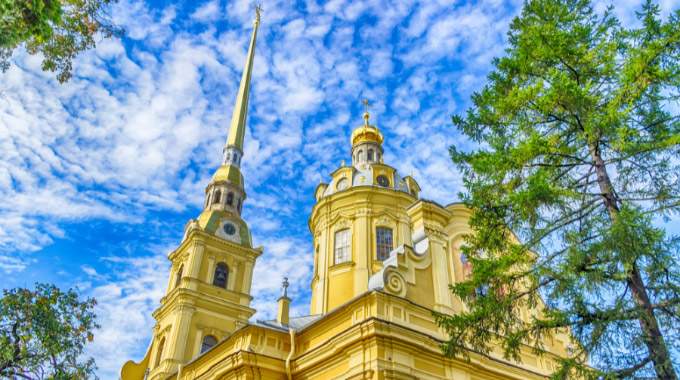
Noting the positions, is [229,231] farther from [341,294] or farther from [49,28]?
[49,28]

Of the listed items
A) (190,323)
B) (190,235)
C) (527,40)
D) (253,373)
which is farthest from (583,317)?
(190,235)

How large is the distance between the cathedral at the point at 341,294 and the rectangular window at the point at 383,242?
0.05 meters

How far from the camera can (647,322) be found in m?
7.53

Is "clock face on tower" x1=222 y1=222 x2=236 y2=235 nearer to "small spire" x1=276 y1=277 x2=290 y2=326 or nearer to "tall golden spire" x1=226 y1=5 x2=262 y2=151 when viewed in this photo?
Answer: "tall golden spire" x1=226 y1=5 x2=262 y2=151

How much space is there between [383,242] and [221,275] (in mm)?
12687

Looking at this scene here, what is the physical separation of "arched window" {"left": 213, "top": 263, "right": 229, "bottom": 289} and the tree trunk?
83.7 feet

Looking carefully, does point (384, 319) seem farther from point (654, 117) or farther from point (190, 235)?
point (190, 235)

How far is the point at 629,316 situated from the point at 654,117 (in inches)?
146

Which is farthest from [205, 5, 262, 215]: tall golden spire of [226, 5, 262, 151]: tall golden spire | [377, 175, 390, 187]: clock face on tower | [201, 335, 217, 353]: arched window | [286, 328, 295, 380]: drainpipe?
[286, 328, 295, 380]: drainpipe

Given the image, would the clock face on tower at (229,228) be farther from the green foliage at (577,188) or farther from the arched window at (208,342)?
the green foliage at (577,188)

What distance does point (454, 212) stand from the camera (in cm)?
1859

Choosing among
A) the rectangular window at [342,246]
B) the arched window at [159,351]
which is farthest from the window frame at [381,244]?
the arched window at [159,351]

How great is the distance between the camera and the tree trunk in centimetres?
708

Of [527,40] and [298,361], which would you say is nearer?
[527,40]
